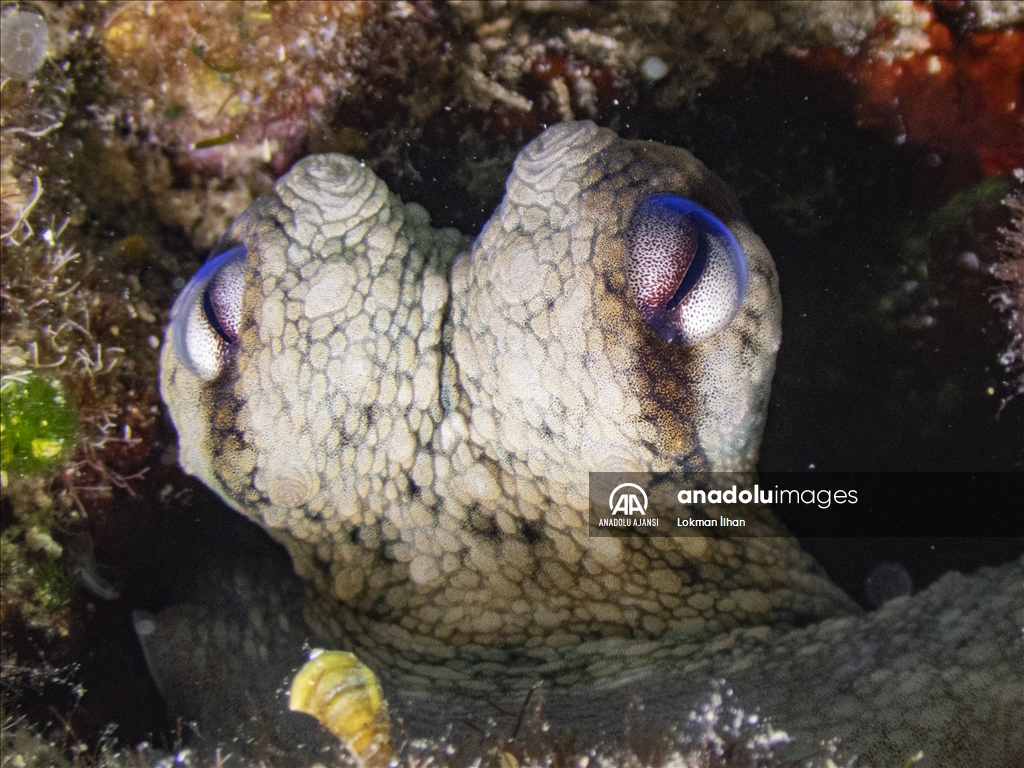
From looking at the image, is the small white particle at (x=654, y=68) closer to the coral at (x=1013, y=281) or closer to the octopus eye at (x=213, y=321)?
the coral at (x=1013, y=281)

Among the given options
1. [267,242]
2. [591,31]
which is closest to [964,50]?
[591,31]

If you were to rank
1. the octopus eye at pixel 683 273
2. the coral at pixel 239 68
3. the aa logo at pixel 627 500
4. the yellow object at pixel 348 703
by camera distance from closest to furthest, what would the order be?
the yellow object at pixel 348 703 < the octopus eye at pixel 683 273 < the aa logo at pixel 627 500 < the coral at pixel 239 68

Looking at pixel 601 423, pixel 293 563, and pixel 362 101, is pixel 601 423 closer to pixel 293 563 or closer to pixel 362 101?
pixel 293 563

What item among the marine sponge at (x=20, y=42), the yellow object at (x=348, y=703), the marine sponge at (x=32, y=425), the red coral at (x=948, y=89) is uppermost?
the marine sponge at (x=20, y=42)

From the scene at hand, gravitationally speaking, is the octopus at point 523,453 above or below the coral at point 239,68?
below

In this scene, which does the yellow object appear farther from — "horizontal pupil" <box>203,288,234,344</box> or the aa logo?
"horizontal pupil" <box>203,288,234,344</box>

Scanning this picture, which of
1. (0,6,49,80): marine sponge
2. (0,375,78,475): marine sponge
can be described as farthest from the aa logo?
(0,6,49,80): marine sponge

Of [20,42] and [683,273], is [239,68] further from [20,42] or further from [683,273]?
[683,273]

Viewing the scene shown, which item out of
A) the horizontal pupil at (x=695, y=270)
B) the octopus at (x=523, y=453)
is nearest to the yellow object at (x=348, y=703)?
the octopus at (x=523, y=453)
